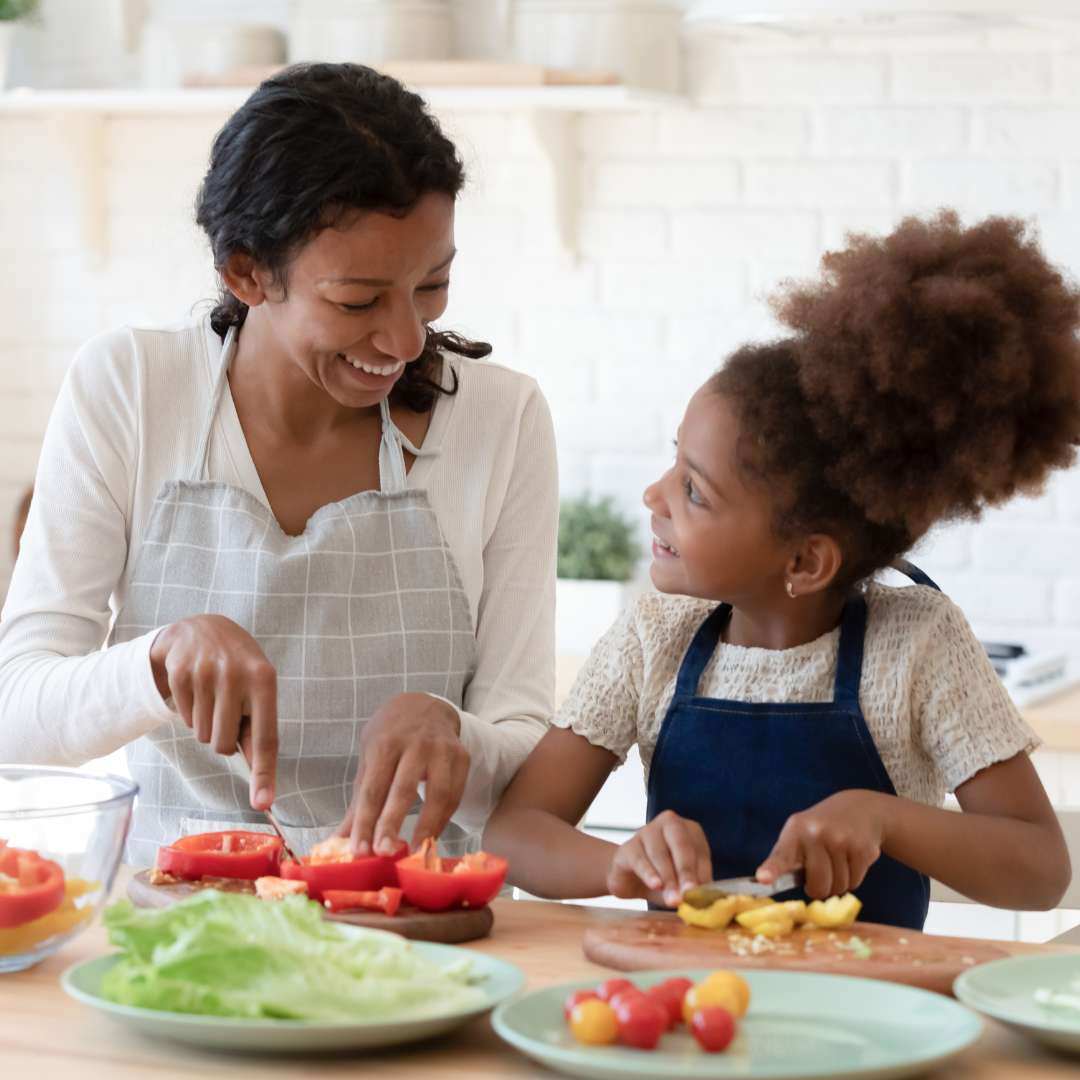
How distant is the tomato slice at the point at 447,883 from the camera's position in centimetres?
119

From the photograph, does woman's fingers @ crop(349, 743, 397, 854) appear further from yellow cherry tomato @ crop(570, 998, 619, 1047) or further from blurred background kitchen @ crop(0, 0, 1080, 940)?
blurred background kitchen @ crop(0, 0, 1080, 940)

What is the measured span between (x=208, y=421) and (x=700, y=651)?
488 mm

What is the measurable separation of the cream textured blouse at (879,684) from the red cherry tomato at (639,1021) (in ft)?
1.75

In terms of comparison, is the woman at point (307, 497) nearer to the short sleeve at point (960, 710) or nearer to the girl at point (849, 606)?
the girl at point (849, 606)

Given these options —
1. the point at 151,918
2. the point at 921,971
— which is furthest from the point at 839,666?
the point at 151,918

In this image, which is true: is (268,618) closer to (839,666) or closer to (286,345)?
(286,345)

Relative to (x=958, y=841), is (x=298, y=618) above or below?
above

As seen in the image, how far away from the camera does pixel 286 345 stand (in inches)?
62.5

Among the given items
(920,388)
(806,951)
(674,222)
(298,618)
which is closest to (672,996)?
(806,951)

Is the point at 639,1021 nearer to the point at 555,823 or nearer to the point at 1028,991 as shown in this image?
the point at 1028,991

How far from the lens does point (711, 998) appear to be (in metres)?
0.96

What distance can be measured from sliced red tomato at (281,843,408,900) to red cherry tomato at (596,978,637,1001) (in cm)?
27

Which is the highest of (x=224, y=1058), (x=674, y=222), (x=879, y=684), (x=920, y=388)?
(x=674, y=222)

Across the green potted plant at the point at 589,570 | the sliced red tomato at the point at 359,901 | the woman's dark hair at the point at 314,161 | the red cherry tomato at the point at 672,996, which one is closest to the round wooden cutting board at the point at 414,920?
the sliced red tomato at the point at 359,901
